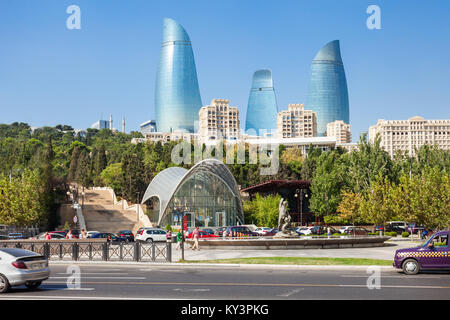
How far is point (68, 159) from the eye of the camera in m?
156

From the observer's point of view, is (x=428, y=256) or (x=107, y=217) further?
(x=107, y=217)

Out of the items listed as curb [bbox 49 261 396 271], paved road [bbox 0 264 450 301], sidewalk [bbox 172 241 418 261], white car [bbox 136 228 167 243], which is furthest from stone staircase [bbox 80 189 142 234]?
paved road [bbox 0 264 450 301]

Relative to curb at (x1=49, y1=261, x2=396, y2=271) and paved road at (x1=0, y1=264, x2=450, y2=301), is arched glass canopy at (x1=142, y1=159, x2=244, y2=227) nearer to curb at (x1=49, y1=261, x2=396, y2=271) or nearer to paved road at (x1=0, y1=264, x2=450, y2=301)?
curb at (x1=49, y1=261, x2=396, y2=271)

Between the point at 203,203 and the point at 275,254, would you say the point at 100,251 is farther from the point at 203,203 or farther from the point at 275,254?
the point at 203,203

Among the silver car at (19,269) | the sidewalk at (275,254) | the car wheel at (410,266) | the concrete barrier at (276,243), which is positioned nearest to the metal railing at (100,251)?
the sidewalk at (275,254)

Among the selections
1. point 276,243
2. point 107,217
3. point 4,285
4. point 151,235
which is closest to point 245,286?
point 4,285

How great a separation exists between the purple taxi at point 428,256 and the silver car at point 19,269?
47.7ft

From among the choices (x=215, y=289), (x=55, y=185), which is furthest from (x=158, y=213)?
(x=215, y=289)

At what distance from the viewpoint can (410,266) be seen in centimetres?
2155

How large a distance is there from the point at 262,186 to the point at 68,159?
87.8 meters

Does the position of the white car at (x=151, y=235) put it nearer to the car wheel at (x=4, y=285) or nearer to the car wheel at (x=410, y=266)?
the car wheel at (x=410, y=266)

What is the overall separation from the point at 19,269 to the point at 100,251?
14900 millimetres
